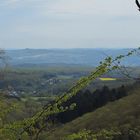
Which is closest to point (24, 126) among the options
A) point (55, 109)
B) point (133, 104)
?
point (55, 109)

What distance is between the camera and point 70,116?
9694cm

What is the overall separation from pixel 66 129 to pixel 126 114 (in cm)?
1025

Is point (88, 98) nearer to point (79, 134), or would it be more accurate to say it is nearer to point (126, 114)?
point (126, 114)

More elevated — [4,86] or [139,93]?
[4,86]

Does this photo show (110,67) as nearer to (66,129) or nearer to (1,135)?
(1,135)

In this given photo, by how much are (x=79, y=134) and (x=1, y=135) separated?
132cm

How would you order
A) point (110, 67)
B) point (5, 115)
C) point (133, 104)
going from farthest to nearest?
point (133, 104)
point (5, 115)
point (110, 67)

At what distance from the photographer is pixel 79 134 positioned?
6770 mm

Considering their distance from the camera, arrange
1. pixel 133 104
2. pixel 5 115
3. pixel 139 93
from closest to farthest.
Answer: pixel 5 115, pixel 133 104, pixel 139 93

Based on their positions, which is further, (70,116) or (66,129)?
(70,116)

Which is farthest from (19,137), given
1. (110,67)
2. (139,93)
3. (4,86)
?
(139,93)

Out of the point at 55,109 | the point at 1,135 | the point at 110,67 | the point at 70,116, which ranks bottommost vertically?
the point at 70,116

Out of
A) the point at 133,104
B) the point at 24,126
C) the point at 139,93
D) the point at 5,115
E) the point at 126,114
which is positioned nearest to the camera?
the point at 24,126

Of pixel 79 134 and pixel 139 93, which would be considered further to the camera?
pixel 139 93
